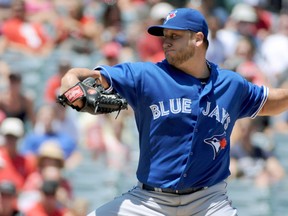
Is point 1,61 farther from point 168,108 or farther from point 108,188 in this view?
point 168,108

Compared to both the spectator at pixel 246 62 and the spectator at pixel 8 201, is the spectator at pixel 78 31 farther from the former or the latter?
the spectator at pixel 8 201

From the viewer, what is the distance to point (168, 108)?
201 inches

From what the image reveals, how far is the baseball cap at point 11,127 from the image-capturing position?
8555mm

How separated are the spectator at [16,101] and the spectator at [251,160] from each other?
87.1 inches

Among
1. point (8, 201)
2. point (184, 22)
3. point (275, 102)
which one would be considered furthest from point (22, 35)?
point (184, 22)

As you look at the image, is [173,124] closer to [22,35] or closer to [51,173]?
[51,173]

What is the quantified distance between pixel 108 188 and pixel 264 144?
6.32 feet

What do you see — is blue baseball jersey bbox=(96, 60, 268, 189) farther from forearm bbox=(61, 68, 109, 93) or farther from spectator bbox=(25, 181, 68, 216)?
spectator bbox=(25, 181, 68, 216)

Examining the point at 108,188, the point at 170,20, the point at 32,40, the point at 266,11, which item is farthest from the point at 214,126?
the point at 266,11

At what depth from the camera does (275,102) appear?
5645 millimetres

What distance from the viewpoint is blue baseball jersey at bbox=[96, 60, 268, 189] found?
201 inches

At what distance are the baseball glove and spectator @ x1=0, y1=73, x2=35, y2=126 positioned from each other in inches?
181

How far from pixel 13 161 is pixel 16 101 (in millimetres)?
1052

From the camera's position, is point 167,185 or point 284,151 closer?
point 167,185
